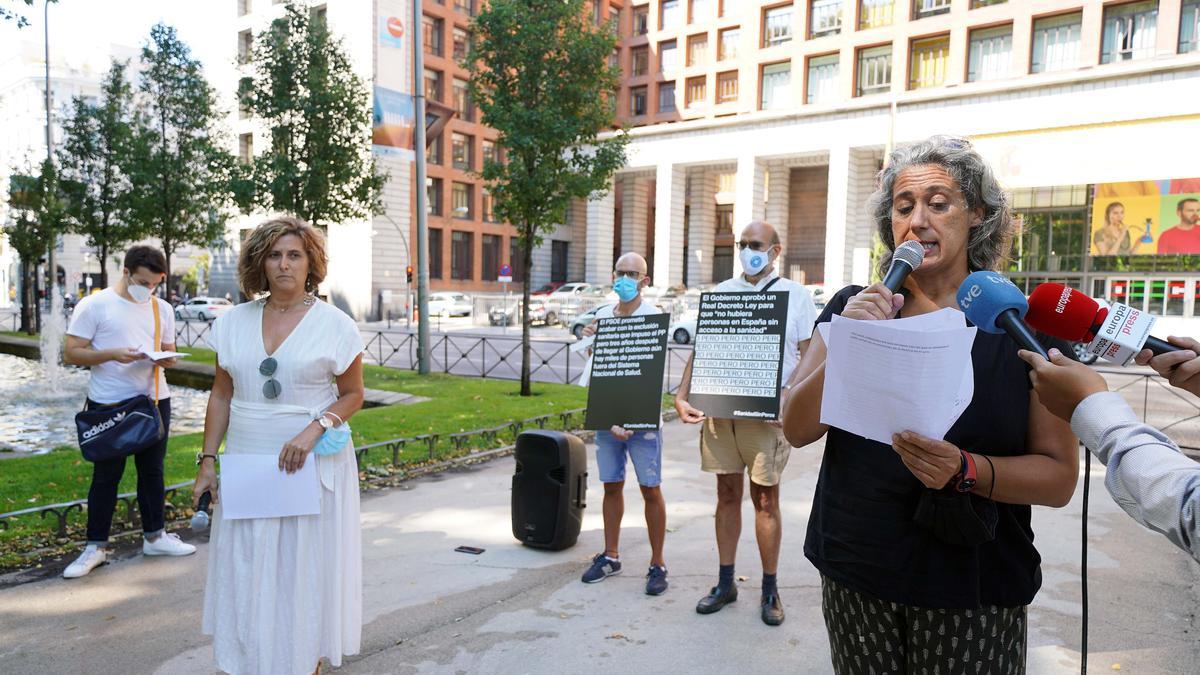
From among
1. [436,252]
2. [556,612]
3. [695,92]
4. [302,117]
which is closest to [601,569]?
[556,612]

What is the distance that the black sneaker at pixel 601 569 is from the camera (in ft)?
16.0

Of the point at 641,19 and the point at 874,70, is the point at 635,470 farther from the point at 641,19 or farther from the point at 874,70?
the point at 641,19

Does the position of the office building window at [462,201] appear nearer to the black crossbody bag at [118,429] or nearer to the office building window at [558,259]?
the office building window at [558,259]

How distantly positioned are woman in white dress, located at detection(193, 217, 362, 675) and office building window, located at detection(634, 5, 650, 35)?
54026 millimetres

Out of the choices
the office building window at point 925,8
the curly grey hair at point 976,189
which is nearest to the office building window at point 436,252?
the office building window at point 925,8

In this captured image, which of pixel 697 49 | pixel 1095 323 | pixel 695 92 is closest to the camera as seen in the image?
pixel 1095 323

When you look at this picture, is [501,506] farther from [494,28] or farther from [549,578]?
[494,28]

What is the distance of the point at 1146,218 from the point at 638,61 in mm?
31711

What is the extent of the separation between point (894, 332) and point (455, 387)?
41.9 feet

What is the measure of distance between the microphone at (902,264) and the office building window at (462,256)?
48.9 metres

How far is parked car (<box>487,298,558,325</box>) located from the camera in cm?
3797

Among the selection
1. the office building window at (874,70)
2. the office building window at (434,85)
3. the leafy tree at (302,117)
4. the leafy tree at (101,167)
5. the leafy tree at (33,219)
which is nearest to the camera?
the leafy tree at (302,117)

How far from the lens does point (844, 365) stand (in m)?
1.76

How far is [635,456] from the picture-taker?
4.85 metres
